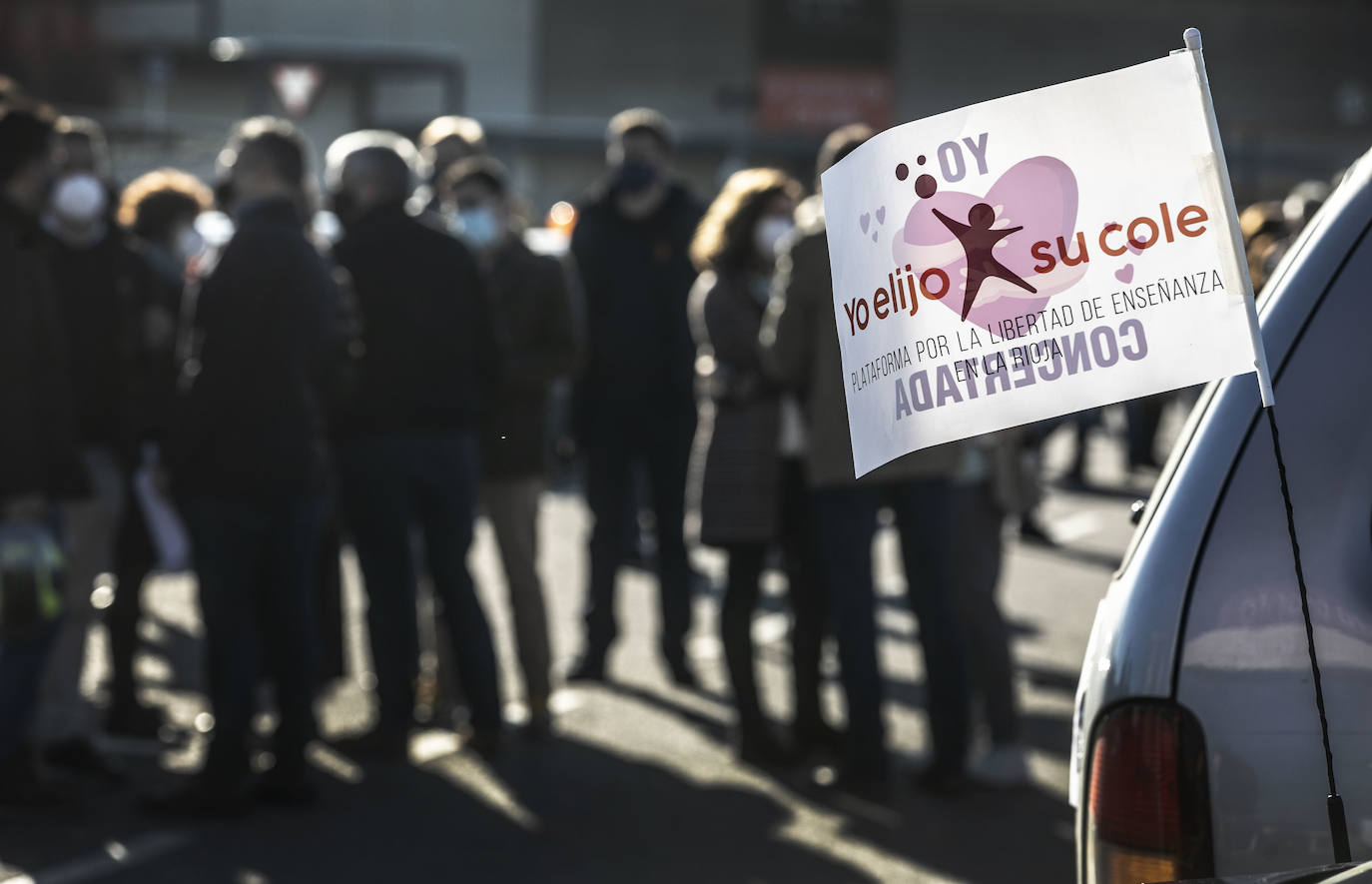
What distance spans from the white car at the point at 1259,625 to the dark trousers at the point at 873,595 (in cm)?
305

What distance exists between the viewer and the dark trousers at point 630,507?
7062 mm

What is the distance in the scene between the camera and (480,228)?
6320mm

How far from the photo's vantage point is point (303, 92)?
68.4 feet

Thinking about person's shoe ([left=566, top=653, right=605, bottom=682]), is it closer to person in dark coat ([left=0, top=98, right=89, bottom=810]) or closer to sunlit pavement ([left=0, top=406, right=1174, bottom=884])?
sunlit pavement ([left=0, top=406, right=1174, bottom=884])

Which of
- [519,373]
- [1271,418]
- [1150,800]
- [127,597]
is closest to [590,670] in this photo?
[519,373]

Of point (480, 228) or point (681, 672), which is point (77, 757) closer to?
point (480, 228)

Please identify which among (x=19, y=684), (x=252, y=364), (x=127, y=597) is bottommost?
(x=19, y=684)

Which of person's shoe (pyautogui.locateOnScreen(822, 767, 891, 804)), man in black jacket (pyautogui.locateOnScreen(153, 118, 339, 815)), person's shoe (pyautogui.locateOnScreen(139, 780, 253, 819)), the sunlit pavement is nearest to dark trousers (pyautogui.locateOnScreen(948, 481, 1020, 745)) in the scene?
the sunlit pavement

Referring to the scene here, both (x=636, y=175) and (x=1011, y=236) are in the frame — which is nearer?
(x=1011, y=236)

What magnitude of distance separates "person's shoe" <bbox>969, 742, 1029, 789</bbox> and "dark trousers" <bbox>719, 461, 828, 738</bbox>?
2.07 ft

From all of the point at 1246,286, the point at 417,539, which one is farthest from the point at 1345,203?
the point at 417,539

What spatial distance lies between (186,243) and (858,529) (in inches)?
117

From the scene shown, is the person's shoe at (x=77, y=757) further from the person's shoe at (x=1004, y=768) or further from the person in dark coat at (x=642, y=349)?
the person's shoe at (x=1004, y=768)

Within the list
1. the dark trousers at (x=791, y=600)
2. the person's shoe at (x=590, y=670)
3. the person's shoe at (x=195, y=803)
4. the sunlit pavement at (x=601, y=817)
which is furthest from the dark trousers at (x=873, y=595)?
the person's shoe at (x=195, y=803)
